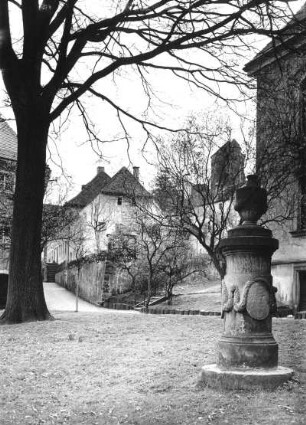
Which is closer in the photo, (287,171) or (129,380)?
(129,380)

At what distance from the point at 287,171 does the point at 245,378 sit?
13772mm

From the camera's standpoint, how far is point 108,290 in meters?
30.2

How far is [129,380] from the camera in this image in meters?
7.73

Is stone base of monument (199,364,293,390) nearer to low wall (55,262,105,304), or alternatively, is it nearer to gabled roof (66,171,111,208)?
low wall (55,262,105,304)

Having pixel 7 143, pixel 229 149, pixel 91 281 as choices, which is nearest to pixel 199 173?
pixel 229 149

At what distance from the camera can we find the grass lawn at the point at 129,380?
20.4 feet

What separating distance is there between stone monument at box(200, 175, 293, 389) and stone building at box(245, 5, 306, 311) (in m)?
11.7

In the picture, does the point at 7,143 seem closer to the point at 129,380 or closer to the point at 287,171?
the point at 287,171

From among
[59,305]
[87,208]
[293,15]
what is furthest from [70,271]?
[293,15]

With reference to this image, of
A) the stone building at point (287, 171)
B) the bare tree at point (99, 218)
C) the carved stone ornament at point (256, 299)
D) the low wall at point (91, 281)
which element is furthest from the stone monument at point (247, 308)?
the bare tree at point (99, 218)

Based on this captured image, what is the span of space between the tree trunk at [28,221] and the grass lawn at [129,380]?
7.51 ft

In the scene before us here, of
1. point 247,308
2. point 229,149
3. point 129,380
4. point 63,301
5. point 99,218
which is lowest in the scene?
point 129,380

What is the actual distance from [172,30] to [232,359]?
9.56 meters

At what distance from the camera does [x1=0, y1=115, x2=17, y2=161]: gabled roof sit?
42028 mm
